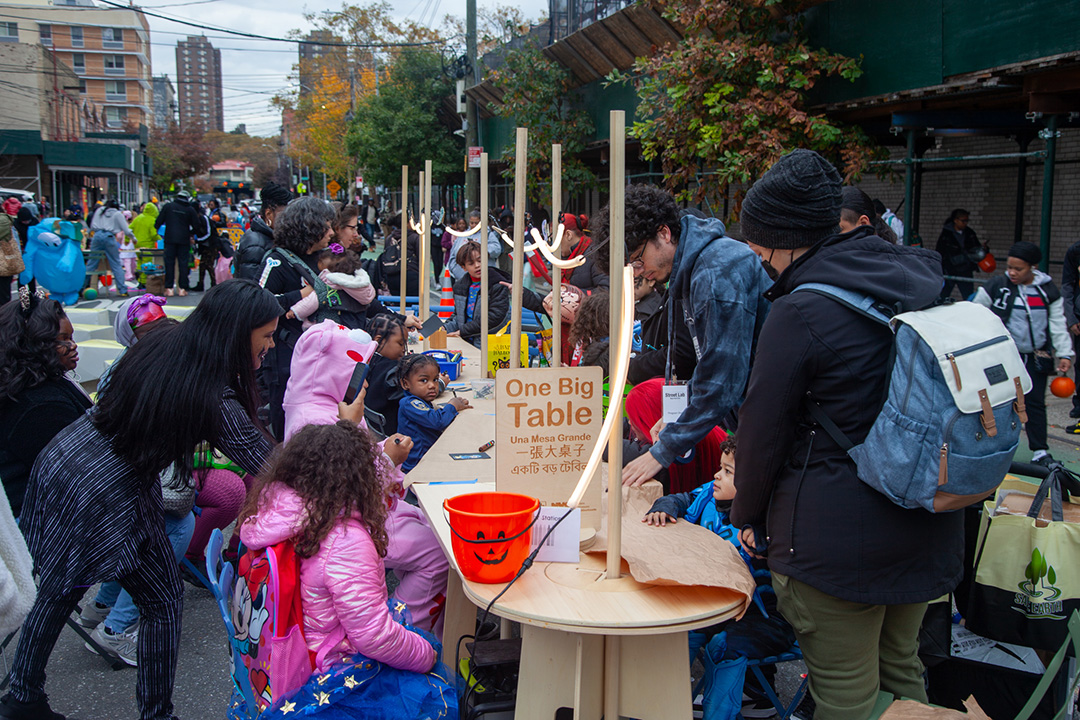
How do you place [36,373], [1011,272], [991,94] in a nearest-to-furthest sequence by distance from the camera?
[36,373] < [1011,272] < [991,94]

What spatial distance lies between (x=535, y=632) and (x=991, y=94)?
320 inches

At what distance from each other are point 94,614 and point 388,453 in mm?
1638

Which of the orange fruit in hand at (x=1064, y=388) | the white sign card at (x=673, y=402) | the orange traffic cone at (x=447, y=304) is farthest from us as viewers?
the orange traffic cone at (x=447, y=304)

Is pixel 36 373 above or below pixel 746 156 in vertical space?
below

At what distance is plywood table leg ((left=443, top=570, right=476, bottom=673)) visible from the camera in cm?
340

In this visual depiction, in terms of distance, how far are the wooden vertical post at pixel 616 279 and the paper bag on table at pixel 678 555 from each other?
4.7 inches

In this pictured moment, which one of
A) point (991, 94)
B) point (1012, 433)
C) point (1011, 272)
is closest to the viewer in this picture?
point (1012, 433)

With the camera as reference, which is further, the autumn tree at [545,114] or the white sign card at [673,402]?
the autumn tree at [545,114]

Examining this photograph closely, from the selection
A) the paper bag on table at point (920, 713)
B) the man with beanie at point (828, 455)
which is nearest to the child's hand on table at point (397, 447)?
the man with beanie at point (828, 455)

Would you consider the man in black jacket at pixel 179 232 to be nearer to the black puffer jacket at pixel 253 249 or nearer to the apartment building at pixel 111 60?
the black puffer jacket at pixel 253 249

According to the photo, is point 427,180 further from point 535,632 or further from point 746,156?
point 535,632

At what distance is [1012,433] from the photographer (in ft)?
6.88

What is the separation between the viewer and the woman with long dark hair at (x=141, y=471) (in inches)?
113

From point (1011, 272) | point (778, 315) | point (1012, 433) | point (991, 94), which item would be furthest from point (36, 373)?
point (991, 94)
